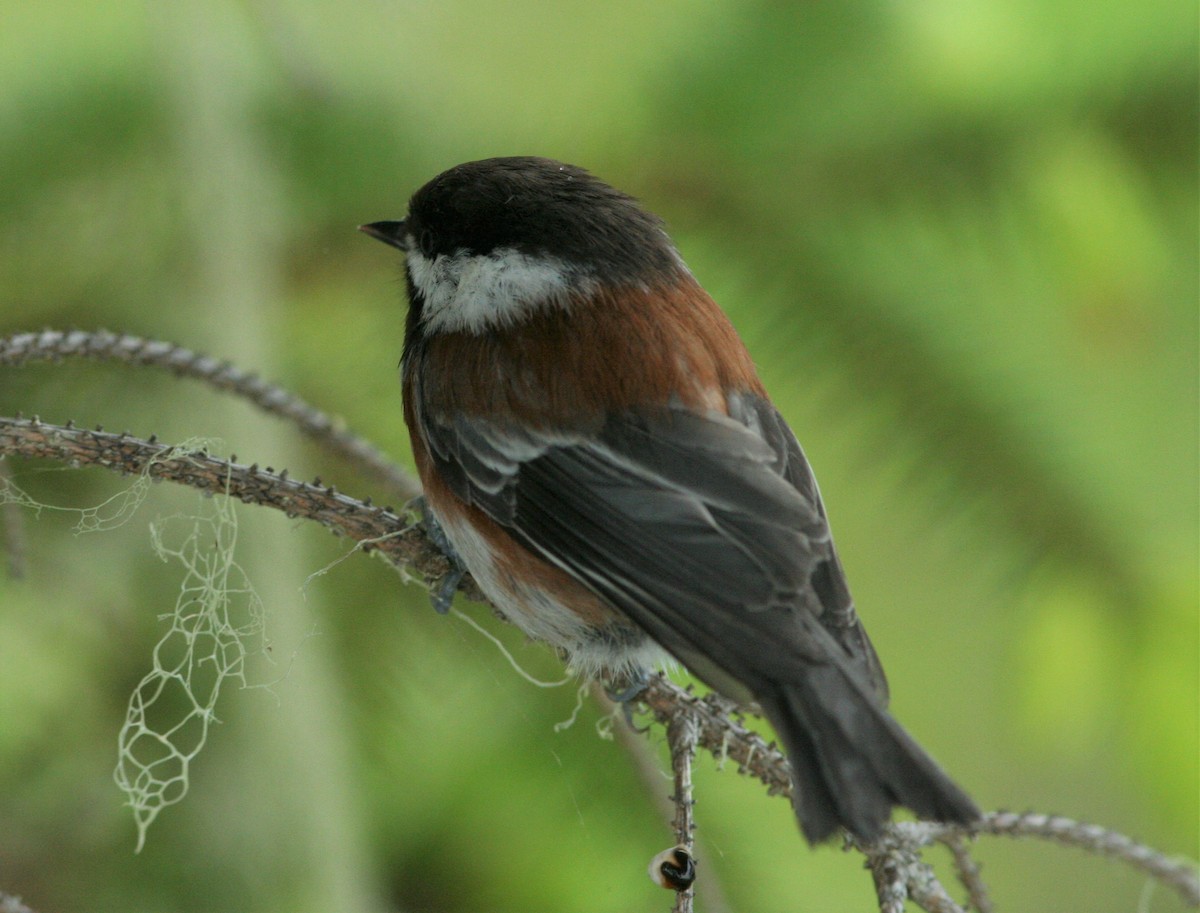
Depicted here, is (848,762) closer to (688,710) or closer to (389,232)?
(688,710)

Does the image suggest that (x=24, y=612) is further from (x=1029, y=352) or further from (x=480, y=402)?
(x=1029, y=352)

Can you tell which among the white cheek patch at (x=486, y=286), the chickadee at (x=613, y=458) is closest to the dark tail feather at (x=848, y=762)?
the chickadee at (x=613, y=458)

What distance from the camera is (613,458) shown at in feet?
4.26

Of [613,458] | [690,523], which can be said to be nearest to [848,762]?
[690,523]

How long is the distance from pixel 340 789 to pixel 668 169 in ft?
2.75

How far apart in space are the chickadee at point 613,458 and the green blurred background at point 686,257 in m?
0.08

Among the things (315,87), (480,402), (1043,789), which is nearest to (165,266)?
(315,87)

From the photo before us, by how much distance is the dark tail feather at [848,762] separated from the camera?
961 millimetres

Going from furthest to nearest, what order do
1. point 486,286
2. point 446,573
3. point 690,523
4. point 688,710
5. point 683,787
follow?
point 486,286, point 446,573, point 690,523, point 688,710, point 683,787

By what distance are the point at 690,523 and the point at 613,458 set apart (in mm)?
127

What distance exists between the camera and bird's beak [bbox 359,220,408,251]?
139cm

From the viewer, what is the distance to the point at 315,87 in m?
1.35

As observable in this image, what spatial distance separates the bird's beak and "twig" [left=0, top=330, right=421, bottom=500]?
33 cm

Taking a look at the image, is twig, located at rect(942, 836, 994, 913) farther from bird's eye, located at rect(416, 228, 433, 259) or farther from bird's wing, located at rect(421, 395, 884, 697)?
bird's eye, located at rect(416, 228, 433, 259)
